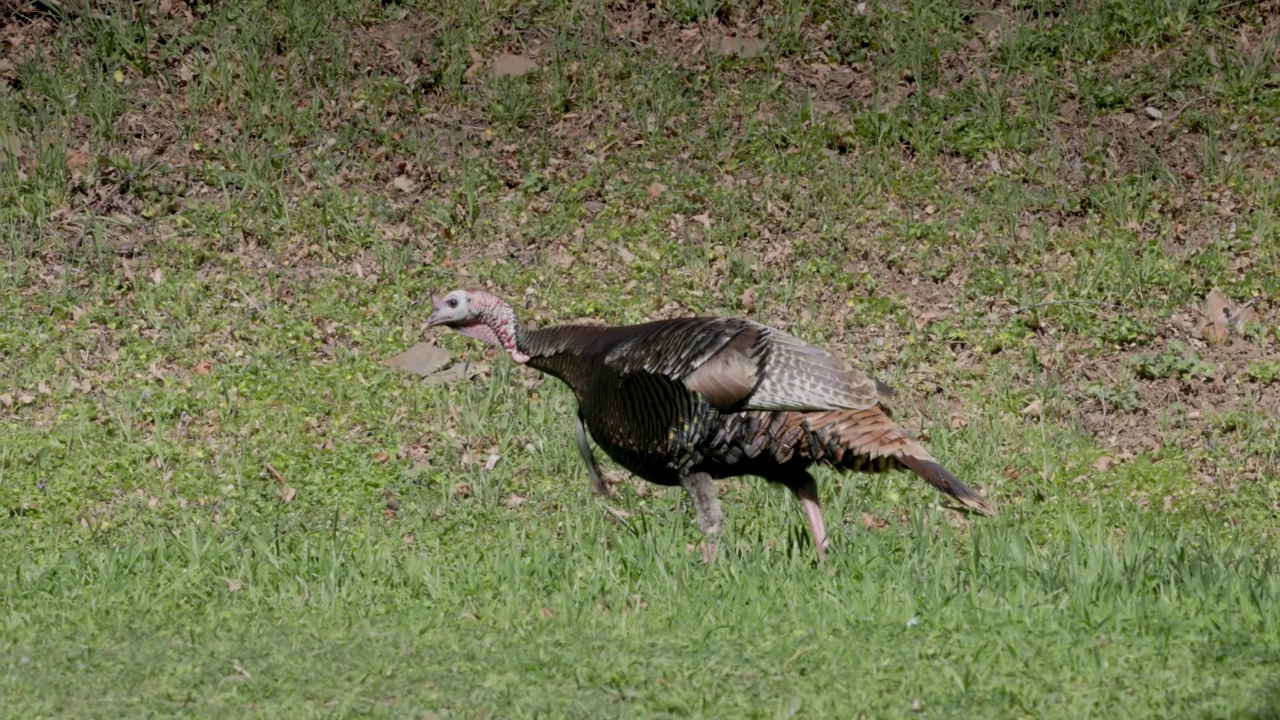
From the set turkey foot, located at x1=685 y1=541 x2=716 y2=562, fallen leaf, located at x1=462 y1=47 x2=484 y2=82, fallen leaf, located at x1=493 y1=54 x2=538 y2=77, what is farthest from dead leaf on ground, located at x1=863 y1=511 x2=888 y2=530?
fallen leaf, located at x1=462 y1=47 x2=484 y2=82

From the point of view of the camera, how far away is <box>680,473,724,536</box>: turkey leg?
6438 mm

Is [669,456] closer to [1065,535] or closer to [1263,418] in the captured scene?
[1065,535]

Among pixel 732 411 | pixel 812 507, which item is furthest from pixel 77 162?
pixel 812 507

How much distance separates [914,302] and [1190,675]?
560cm

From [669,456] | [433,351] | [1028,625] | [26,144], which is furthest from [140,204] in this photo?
[1028,625]

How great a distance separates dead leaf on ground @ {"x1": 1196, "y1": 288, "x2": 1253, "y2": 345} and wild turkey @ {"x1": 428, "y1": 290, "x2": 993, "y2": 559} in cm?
383

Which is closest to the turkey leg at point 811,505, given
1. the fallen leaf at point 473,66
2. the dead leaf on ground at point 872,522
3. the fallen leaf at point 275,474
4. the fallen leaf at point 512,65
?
the dead leaf on ground at point 872,522

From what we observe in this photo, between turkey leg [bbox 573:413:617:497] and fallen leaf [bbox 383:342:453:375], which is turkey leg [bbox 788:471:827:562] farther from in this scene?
fallen leaf [bbox 383:342:453:375]

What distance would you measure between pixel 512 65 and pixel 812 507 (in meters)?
6.85

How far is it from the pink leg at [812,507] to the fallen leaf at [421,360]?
3.58 m

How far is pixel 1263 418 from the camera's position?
27.9 ft

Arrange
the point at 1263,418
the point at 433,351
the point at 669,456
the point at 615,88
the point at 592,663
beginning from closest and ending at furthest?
the point at 592,663 < the point at 669,456 < the point at 1263,418 < the point at 433,351 < the point at 615,88

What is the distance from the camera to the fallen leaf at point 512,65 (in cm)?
1240

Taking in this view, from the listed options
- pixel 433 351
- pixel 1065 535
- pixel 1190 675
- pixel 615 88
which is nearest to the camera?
pixel 1190 675
